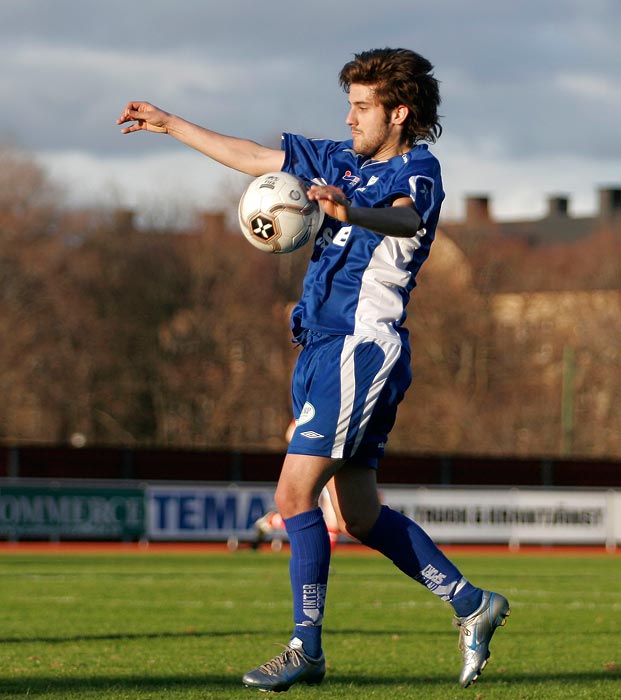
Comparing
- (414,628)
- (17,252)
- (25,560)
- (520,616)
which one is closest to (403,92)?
(414,628)

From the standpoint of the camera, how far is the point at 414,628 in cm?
1024

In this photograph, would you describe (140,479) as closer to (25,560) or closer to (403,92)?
(25,560)

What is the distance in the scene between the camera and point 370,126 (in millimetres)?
6004

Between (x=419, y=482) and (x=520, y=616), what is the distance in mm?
18691

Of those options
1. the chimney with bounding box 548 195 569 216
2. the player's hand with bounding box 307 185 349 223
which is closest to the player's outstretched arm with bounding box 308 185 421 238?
the player's hand with bounding box 307 185 349 223

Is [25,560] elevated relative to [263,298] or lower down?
lower down

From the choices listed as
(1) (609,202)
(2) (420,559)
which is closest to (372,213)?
(2) (420,559)

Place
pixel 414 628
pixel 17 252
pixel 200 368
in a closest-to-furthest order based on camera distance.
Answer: pixel 414 628
pixel 17 252
pixel 200 368

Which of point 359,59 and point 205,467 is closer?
point 359,59

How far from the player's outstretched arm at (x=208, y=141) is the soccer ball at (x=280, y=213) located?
1.10 ft

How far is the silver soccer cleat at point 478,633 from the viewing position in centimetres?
595

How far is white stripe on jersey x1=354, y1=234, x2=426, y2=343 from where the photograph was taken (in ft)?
19.1

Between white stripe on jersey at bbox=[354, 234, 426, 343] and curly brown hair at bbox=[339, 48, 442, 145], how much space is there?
47cm

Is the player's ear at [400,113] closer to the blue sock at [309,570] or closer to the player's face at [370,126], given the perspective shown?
the player's face at [370,126]
